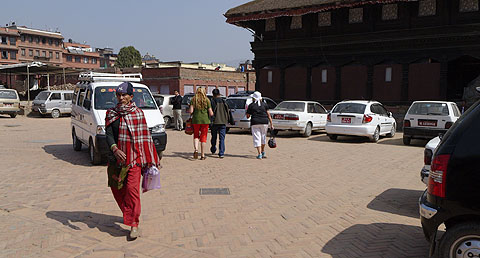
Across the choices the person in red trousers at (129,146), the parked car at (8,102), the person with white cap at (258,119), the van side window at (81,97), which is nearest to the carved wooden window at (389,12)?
the person with white cap at (258,119)

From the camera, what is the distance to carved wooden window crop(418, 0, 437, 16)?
2184 cm

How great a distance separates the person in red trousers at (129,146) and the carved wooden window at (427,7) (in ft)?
68.7

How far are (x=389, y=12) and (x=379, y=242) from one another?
20844 millimetres

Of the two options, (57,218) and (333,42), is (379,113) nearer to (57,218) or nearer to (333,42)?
(333,42)

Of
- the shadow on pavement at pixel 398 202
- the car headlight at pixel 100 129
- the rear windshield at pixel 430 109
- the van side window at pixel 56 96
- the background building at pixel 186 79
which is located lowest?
the shadow on pavement at pixel 398 202

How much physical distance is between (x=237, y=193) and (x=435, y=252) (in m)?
3.78

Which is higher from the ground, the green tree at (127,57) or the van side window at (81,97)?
the green tree at (127,57)

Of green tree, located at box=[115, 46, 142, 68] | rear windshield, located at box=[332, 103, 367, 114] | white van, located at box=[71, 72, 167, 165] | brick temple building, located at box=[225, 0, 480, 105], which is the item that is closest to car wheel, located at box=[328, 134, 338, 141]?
rear windshield, located at box=[332, 103, 367, 114]

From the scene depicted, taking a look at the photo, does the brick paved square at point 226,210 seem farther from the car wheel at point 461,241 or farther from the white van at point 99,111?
the car wheel at point 461,241

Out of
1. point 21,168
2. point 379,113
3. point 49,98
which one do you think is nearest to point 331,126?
point 379,113

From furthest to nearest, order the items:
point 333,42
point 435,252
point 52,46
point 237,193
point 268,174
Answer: point 52,46
point 333,42
point 268,174
point 237,193
point 435,252

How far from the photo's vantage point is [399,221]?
6.01 meters

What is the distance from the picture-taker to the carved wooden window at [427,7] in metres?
21.8

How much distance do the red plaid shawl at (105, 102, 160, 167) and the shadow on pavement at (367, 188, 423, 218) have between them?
12.3 ft
